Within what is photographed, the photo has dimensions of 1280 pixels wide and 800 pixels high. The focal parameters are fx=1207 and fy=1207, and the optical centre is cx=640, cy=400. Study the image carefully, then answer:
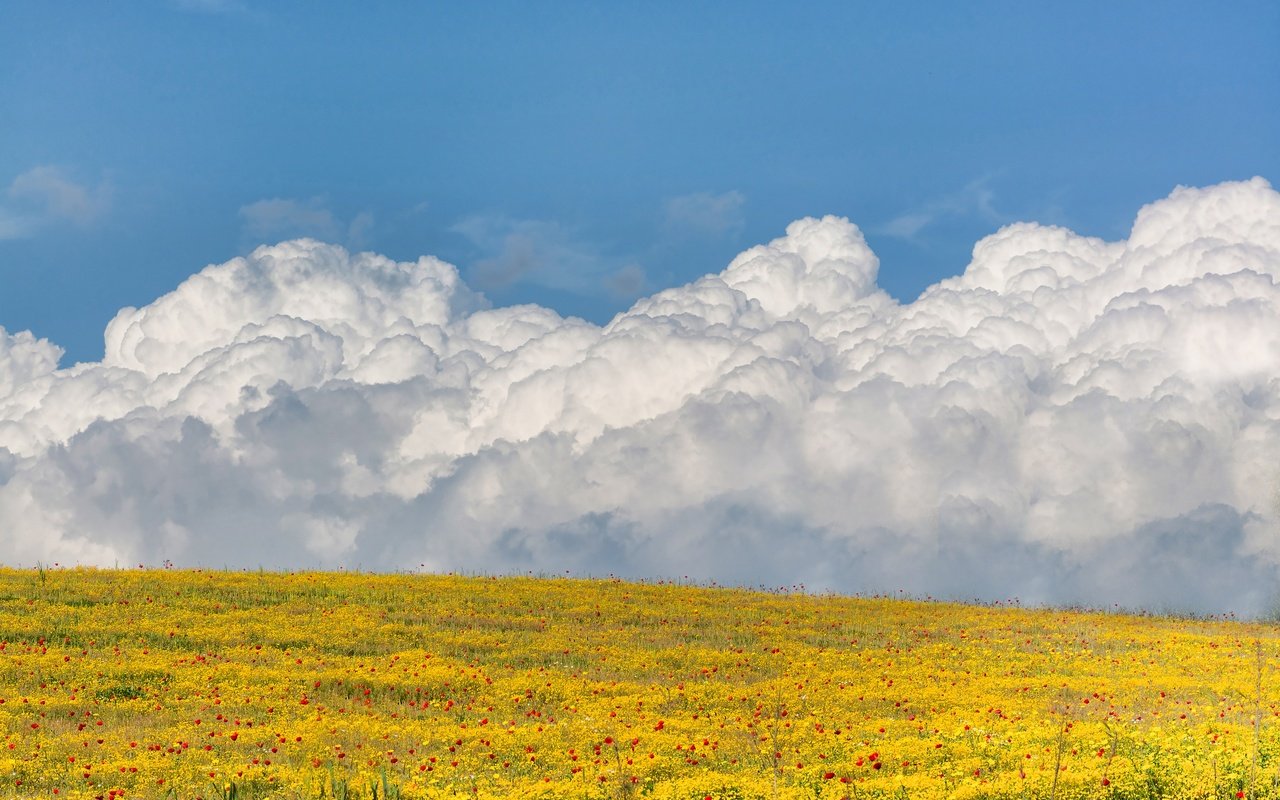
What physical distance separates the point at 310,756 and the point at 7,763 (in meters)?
4.54

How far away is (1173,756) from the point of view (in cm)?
1675

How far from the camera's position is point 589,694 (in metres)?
26.2

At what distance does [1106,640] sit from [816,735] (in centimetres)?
2014

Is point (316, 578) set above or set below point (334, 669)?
above

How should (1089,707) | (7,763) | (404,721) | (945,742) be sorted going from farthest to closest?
(1089,707) → (404,721) → (945,742) → (7,763)

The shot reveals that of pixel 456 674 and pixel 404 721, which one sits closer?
pixel 404 721

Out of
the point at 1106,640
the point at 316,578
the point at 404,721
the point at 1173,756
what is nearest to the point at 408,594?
the point at 316,578

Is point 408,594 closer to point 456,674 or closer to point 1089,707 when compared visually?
point 456,674

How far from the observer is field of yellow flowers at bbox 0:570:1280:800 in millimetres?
17578

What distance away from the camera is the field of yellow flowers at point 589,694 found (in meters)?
17.6

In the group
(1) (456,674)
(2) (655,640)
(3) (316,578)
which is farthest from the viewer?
(3) (316,578)

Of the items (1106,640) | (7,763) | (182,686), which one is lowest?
(7,763)

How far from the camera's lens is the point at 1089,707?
26.1m

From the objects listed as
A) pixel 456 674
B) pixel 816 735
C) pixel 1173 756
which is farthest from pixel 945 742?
pixel 456 674
